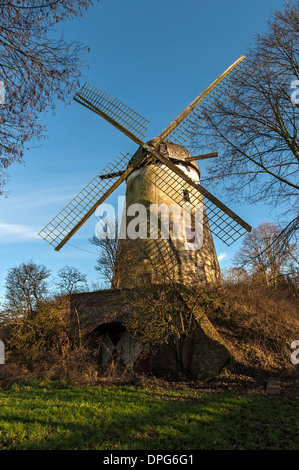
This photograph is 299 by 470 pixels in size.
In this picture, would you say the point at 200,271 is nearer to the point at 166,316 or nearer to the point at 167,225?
the point at 167,225

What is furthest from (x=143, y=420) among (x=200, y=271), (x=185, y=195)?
(x=185, y=195)

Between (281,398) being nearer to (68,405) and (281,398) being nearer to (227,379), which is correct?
(227,379)

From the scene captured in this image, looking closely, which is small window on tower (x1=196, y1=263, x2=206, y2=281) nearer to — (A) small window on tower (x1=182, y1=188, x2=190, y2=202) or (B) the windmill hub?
(B) the windmill hub

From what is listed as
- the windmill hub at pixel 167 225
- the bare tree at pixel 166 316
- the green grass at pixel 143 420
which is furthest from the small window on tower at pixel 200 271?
the green grass at pixel 143 420

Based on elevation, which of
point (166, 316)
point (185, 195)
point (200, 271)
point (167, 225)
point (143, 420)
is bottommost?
point (143, 420)

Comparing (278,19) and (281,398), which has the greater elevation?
(278,19)

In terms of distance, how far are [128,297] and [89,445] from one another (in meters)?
6.85

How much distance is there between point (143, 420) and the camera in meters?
6.15

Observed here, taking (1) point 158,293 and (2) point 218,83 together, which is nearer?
(1) point 158,293

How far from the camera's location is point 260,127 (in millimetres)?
9648

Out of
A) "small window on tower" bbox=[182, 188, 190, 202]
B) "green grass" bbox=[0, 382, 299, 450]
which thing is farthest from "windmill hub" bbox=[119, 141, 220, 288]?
"green grass" bbox=[0, 382, 299, 450]

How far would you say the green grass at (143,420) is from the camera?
529cm

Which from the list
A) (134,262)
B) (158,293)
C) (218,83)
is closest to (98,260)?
(134,262)

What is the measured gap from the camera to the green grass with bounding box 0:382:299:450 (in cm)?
529
